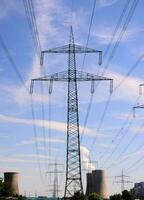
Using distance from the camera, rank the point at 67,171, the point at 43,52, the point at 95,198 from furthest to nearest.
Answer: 1. the point at 95,198
2. the point at 67,171
3. the point at 43,52

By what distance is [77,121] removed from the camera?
5912 cm

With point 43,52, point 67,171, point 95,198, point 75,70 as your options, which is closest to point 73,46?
point 75,70

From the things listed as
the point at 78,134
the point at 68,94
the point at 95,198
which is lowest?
the point at 95,198

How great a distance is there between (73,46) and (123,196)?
85949 millimetres

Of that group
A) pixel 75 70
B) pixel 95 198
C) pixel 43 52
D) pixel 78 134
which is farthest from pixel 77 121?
pixel 95 198

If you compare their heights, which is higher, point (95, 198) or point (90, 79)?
point (90, 79)

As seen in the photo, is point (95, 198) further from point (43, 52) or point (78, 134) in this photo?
point (43, 52)

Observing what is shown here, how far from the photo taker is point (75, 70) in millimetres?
59094

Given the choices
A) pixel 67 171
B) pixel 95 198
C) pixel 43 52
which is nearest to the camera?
pixel 43 52

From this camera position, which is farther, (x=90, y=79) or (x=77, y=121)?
(x=77, y=121)

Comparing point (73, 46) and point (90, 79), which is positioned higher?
point (73, 46)

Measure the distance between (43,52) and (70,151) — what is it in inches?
509

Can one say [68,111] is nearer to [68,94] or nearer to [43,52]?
[68,94]

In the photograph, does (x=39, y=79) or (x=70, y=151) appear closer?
(x=39, y=79)
